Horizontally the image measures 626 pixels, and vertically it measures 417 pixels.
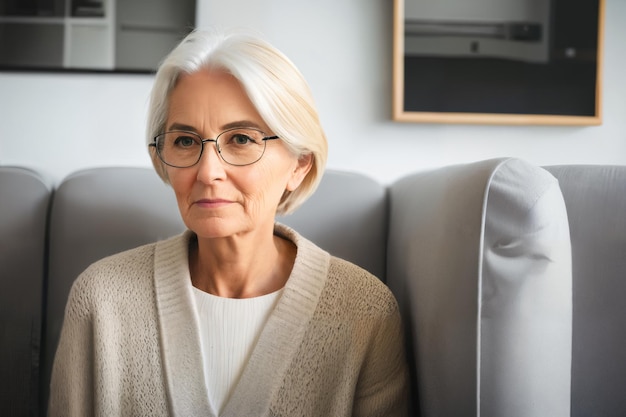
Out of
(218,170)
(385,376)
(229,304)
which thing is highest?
(218,170)

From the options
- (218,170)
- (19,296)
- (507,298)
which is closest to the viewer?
(507,298)

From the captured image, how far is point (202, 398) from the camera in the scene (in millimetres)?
1084

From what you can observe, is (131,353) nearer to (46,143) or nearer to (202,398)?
(202,398)

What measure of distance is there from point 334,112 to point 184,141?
750 mm

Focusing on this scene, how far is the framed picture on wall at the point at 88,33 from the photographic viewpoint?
1654 mm

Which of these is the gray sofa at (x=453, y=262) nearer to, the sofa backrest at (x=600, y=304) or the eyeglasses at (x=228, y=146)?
the sofa backrest at (x=600, y=304)

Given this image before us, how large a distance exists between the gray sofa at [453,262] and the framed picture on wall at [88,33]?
410 millimetres

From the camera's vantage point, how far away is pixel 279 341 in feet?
3.62

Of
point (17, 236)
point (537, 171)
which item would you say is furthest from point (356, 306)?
point (17, 236)

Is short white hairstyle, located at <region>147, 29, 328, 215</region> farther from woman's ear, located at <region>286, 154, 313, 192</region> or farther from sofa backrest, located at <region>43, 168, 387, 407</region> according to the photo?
sofa backrest, located at <region>43, 168, 387, 407</region>

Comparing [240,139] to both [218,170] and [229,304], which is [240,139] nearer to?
[218,170]

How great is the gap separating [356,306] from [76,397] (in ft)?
1.88

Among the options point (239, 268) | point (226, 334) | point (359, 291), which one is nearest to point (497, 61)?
point (359, 291)

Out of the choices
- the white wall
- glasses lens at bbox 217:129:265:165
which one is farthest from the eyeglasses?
the white wall
